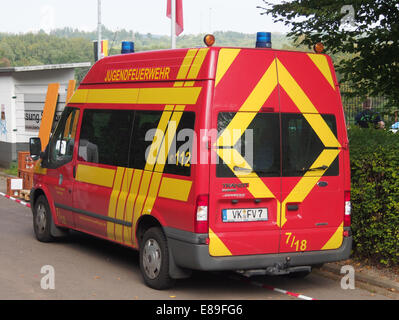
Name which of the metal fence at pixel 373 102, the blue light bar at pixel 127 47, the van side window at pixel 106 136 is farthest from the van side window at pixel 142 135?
the metal fence at pixel 373 102

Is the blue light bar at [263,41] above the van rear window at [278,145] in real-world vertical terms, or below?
above

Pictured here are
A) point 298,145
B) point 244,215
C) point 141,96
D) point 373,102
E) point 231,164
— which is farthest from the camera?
point 373,102

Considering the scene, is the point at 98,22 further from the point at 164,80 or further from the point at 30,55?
the point at 30,55

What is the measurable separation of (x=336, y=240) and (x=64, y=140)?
4.28 meters

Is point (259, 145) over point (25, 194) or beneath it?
over

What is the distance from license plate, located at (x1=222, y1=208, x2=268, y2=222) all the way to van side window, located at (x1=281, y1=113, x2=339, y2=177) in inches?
19.2

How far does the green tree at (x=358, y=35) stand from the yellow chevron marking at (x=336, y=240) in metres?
3.63

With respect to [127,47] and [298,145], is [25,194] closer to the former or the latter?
[127,47]

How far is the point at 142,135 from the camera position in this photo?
343 inches

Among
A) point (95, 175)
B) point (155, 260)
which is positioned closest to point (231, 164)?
point (155, 260)

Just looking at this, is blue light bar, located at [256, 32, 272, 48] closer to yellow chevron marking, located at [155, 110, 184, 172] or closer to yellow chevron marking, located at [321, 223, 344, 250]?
yellow chevron marking, located at [155, 110, 184, 172]

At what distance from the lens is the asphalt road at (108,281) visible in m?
8.00

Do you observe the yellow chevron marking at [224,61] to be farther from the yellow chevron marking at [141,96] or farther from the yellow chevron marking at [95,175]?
the yellow chevron marking at [95,175]

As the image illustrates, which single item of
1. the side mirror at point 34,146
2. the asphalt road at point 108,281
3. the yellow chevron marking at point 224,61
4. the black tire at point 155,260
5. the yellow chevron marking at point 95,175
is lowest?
the asphalt road at point 108,281
